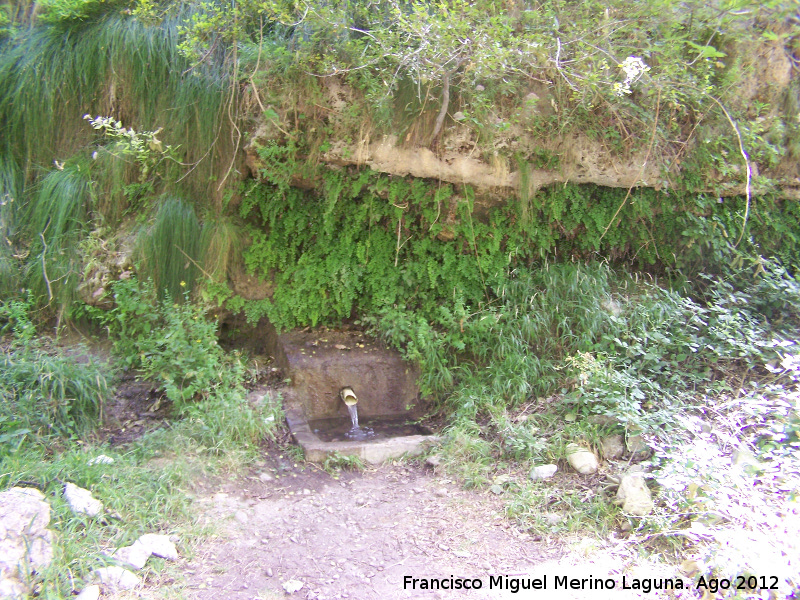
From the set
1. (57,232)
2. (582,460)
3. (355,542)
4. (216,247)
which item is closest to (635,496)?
(582,460)

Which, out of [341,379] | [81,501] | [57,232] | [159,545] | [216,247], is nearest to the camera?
[159,545]

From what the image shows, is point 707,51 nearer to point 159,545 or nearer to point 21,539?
point 159,545

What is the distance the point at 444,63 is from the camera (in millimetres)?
4289

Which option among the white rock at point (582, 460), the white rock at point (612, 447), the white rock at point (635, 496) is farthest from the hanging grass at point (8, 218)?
the white rock at point (635, 496)

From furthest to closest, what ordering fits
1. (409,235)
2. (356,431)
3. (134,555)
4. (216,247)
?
(409,235) < (216,247) < (356,431) < (134,555)

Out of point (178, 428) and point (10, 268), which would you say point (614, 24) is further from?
point (10, 268)

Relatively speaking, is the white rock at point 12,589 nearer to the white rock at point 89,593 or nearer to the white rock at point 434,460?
the white rock at point 89,593

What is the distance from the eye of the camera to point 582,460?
12.4 ft

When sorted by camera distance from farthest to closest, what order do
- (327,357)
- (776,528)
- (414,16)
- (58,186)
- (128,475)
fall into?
(58,186)
(327,357)
(414,16)
(128,475)
(776,528)

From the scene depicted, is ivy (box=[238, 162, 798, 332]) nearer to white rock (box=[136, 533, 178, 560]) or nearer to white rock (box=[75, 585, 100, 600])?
white rock (box=[136, 533, 178, 560])

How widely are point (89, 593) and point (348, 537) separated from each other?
1383 mm

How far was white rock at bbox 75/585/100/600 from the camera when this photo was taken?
260cm

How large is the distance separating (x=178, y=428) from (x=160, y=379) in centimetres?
51

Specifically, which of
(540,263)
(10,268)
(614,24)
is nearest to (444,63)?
(614,24)
